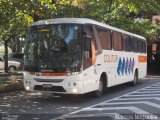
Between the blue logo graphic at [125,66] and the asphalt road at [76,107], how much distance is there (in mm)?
2508

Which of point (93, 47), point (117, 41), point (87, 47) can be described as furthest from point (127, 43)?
point (87, 47)

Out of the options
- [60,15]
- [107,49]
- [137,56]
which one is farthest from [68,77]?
[137,56]

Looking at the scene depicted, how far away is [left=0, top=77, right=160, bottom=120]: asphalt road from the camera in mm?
11742

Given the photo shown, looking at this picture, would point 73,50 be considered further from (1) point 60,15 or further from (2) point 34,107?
(1) point 60,15

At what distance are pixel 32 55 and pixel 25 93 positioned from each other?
11.6 ft

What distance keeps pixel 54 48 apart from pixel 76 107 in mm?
2483

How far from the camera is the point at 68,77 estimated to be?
14.4m

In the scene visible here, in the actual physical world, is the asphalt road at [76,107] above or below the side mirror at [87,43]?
below

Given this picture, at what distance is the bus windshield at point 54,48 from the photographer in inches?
570

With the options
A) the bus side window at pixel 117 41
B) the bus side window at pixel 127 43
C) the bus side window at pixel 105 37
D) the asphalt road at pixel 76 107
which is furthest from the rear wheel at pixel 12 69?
the bus side window at pixel 105 37

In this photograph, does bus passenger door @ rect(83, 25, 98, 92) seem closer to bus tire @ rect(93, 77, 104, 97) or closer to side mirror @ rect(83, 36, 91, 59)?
side mirror @ rect(83, 36, 91, 59)

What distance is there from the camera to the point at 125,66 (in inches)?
820

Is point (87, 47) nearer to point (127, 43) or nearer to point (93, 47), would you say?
point (93, 47)

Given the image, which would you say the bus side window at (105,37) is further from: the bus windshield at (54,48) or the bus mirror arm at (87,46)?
the bus windshield at (54,48)
